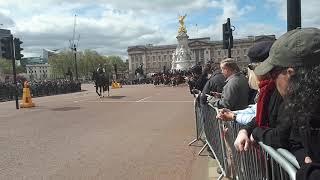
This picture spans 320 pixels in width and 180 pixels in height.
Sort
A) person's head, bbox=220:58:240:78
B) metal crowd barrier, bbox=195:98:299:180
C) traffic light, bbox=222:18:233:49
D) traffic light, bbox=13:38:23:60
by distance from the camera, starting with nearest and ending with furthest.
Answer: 1. metal crowd barrier, bbox=195:98:299:180
2. person's head, bbox=220:58:240:78
3. traffic light, bbox=222:18:233:49
4. traffic light, bbox=13:38:23:60

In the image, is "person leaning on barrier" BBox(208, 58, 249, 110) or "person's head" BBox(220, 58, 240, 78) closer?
"person leaning on barrier" BBox(208, 58, 249, 110)

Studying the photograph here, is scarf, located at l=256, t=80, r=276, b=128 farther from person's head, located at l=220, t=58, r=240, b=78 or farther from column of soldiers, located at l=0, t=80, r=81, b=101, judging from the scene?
column of soldiers, located at l=0, t=80, r=81, b=101

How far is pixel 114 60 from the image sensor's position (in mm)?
193375

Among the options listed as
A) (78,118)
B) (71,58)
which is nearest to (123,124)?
(78,118)

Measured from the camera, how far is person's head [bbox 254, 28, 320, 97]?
2.41 m

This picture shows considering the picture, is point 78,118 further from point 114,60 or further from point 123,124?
point 114,60

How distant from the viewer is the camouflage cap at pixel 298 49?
94.7 inches

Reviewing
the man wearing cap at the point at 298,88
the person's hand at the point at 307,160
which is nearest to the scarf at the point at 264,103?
the man wearing cap at the point at 298,88

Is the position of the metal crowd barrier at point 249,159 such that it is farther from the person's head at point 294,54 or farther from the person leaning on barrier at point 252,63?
the person's head at point 294,54

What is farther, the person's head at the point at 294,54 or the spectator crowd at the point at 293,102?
the person's head at the point at 294,54

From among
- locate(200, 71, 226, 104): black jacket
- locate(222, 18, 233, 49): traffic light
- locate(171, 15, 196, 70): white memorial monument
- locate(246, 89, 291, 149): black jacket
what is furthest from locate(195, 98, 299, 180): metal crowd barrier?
locate(171, 15, 196, 70): white memorial monument

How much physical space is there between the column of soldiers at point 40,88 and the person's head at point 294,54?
35970 mm

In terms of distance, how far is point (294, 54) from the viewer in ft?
8.12

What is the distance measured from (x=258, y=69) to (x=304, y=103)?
2.60 ft
